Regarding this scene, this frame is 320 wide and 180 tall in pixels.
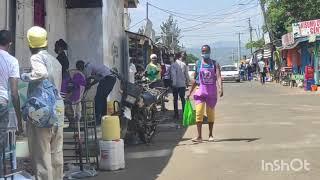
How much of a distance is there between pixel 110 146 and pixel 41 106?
98.7 inches

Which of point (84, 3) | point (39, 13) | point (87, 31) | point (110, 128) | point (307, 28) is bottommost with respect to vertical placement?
point (110, 128)

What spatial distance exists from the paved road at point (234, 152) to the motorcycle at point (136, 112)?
1.12 feet

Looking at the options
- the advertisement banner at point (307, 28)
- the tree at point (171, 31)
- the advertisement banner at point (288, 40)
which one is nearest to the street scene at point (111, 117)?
the advertisement banner at point (307, 28)

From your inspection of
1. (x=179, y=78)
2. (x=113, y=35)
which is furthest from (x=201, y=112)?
(x=113, y=35)

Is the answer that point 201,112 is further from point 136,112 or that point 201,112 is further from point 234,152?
point 234,152

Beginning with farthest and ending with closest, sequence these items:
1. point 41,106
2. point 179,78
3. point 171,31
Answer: point 171,31 < point 179,78 < point 41,106

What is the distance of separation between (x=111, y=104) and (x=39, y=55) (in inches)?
204

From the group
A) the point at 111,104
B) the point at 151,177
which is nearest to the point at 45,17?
the point at 111,104

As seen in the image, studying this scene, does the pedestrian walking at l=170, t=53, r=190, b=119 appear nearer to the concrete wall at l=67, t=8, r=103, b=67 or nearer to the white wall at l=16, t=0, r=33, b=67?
the concrete wall at l=67, t=8, r=103, b=67

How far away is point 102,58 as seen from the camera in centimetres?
1603

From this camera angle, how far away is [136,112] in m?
11.8

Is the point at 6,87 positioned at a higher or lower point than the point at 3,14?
lower

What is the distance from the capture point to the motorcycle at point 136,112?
446 inches

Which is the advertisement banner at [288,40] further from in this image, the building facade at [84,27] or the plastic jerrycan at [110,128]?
the plastic jerrycan at [110,128]
